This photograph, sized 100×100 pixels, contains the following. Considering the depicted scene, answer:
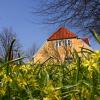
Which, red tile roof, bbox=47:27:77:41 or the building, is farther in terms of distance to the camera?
red tile roof, bbox=47:27:77:41

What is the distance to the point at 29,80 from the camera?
135 centimetres

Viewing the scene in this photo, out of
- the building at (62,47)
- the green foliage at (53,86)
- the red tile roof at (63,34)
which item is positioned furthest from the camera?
the red tile roof at (63,34)

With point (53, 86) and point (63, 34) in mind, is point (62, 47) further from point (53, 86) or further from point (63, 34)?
point (53, 86)

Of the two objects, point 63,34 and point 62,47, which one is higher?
point 63,34

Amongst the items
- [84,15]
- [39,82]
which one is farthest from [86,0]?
[39,82]

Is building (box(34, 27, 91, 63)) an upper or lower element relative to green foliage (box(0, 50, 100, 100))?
upper

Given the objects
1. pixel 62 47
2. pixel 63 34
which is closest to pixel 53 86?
pixel 62 47

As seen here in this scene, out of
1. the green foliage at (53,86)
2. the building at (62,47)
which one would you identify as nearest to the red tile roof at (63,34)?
the building at (62,47)

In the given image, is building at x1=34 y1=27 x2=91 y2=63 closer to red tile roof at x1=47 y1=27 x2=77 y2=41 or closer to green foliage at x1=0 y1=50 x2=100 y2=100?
red tile roof at x1=47 y1=27 x2=77 y2=41

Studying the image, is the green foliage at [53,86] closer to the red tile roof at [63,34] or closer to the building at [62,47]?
the building at [62,47]

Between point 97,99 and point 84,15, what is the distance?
15840 millimetres

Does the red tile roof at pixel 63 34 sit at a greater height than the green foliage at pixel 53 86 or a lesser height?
greater

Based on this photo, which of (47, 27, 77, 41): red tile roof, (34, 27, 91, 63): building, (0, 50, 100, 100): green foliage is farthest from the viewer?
(47, 27, 77, 41): red tile roof

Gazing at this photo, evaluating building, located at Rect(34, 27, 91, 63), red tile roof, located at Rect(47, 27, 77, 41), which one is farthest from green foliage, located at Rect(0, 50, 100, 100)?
red tile roof, located at Rect(47, 27, 77, 41)
